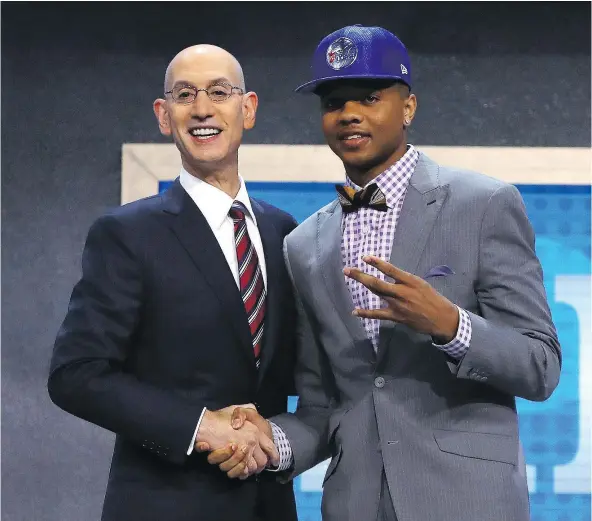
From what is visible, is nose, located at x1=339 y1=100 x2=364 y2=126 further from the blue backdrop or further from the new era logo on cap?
the blue backdrop

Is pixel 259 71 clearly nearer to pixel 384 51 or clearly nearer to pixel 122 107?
pixel 122 107

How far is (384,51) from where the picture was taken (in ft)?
7.63

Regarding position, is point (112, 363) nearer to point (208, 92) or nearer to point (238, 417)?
point (238, 417)

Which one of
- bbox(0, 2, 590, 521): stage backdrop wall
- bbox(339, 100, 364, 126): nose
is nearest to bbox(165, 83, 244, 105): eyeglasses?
bbox(339, 100, 364, 126): nose

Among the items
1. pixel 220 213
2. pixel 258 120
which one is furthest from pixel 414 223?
pixel 258 120

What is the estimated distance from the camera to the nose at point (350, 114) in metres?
2.31

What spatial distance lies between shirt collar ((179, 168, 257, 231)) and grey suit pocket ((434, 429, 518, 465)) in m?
0.81

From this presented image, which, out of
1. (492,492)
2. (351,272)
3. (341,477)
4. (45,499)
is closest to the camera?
(351,272)

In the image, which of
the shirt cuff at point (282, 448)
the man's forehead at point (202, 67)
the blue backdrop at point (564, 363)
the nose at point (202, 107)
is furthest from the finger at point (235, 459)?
the blue backdrop at point (564, 363)

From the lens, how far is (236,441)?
7.52 ft

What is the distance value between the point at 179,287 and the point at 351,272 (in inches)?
22.3

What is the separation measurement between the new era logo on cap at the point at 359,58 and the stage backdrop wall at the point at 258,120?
2109 mm

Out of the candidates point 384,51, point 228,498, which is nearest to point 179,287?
point 228,498

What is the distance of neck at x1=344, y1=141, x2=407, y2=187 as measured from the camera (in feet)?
7.79
